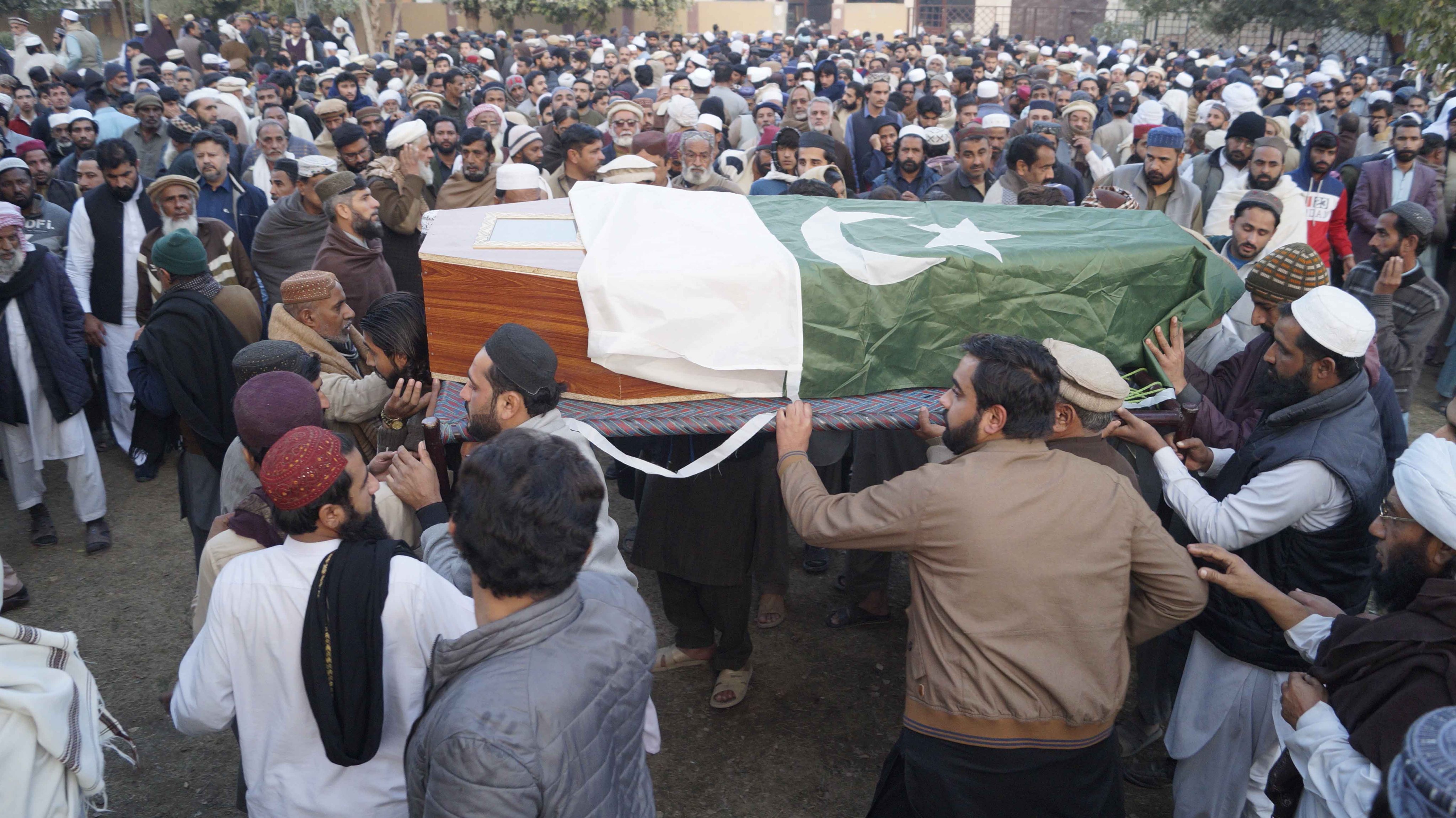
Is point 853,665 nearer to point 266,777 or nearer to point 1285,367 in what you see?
point 1285,367

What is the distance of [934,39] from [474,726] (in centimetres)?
2704

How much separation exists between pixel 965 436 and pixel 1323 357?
0.99 meters

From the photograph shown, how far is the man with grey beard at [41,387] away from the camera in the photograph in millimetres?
4191

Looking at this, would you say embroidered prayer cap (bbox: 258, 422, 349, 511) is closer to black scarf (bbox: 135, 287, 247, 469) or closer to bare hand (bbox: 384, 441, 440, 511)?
bare hand (bbox: 384, 441, 440, 511)

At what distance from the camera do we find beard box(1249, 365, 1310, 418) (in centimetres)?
245

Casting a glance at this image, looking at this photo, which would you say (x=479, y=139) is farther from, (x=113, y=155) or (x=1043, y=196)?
(x=1043, y=196)

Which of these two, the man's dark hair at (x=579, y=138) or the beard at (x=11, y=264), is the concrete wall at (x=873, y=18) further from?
the beard at (x=11, y=264)

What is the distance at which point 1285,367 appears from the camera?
2479 millimetres

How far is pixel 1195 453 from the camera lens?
2.87 meters

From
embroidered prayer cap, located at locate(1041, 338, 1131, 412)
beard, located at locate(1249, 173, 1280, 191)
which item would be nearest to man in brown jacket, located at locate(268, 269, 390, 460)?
embroidered prayer cap, located at locate(1041, 338, 1131, 412)

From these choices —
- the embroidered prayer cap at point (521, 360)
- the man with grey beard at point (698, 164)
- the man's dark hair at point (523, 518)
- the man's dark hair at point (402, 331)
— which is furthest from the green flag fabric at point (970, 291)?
the man with grey beard at point (698, 164)

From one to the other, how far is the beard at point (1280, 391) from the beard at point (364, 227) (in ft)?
11.8

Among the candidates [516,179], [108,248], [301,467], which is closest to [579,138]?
[516,179]

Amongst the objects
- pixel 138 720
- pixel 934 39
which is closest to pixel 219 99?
pixel 138 720
